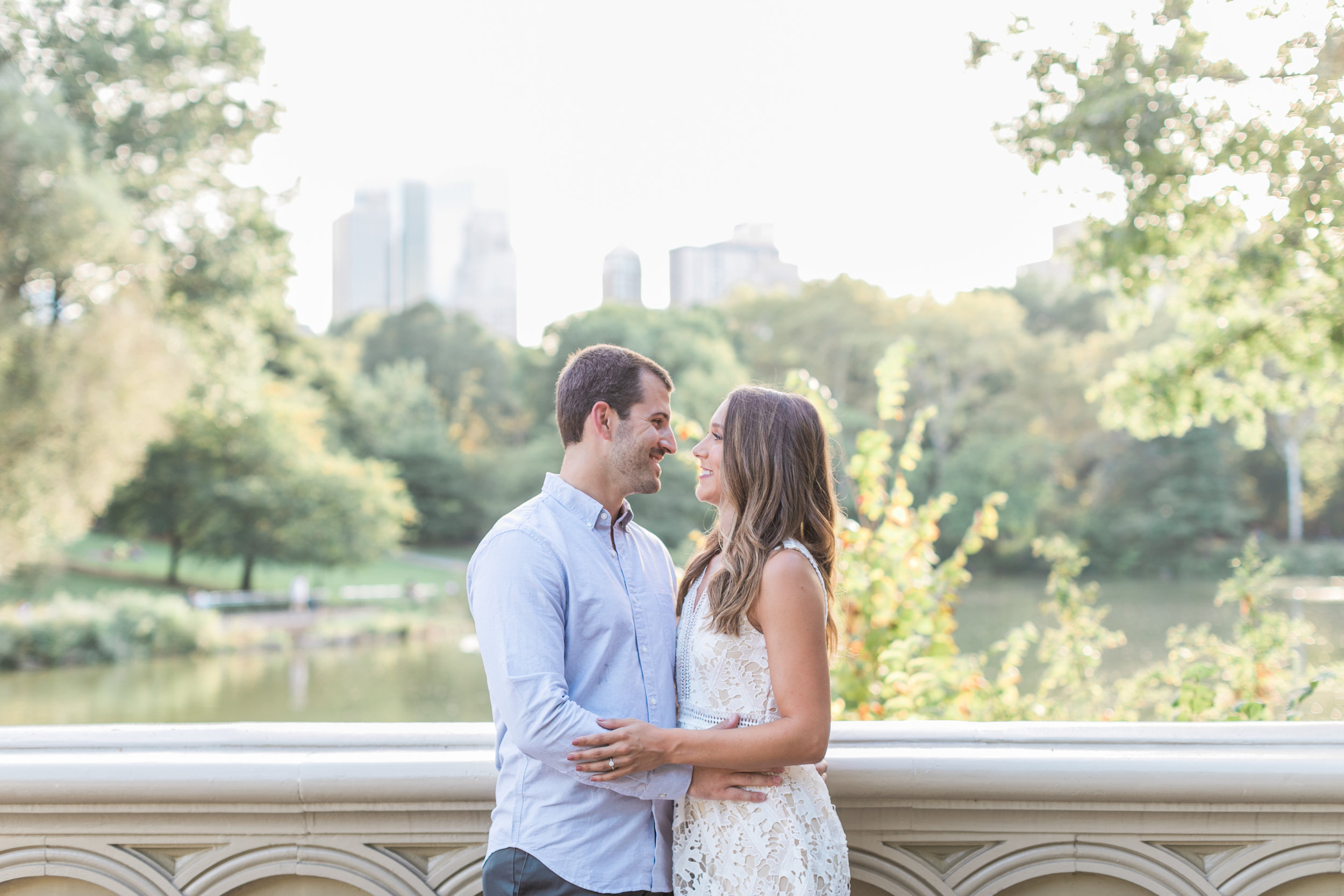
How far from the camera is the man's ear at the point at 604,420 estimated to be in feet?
5.20

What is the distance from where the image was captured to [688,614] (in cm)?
162

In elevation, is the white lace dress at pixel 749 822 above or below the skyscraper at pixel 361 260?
below

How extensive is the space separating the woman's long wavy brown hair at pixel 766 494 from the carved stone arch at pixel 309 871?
2.13 feet

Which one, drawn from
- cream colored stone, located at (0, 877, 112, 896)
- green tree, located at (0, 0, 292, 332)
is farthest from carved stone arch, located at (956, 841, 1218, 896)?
green tree, located at (0, 0, 292, 332)

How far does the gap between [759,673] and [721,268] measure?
127ft

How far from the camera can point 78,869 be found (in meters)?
1.60

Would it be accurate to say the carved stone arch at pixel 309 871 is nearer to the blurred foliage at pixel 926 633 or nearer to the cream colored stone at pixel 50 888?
the cream colored stone at pixel 50 888

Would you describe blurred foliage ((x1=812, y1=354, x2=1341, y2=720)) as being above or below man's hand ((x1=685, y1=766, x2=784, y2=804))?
above

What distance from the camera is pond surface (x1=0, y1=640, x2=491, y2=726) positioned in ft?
42.3

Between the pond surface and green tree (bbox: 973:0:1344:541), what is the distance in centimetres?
906

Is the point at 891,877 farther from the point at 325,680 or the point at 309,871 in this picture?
the point at 325,680

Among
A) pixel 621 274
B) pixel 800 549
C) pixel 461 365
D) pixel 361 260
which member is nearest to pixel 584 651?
pixel 800 549

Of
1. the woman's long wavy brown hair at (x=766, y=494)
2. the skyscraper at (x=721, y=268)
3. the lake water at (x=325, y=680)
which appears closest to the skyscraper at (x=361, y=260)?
the skyscraper at (x=721, y=268)

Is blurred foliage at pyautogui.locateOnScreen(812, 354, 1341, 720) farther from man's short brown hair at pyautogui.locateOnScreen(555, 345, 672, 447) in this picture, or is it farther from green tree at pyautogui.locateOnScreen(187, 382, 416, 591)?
green tree at pyautogui.locateOnScreen(187, 382, 416, 591)
